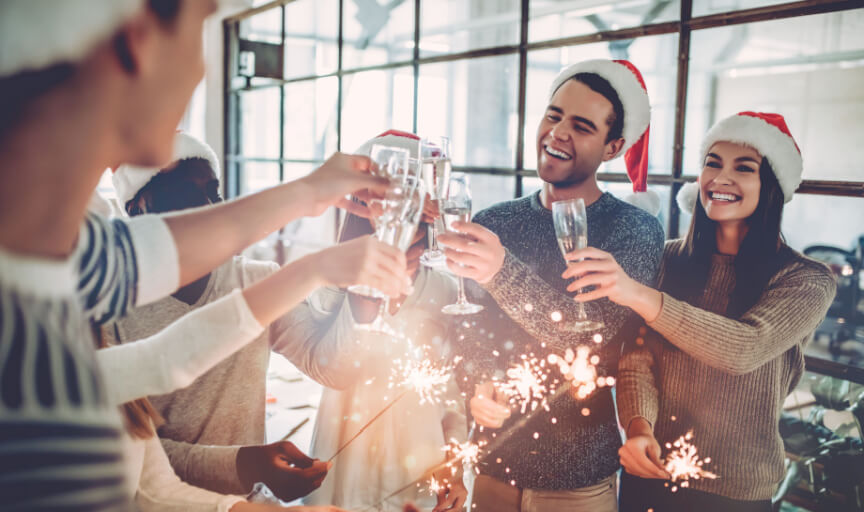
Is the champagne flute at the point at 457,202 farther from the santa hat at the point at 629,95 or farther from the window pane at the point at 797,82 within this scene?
the window pane at the point at 797,82

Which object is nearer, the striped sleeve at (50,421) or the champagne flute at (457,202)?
the striped sleeve at (50,421)

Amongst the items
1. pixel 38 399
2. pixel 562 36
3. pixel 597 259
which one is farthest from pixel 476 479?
pixel 562 36

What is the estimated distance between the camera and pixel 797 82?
2209 millimetres

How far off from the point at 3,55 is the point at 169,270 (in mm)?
463

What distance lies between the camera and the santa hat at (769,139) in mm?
1538

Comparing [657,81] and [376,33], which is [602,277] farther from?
[376,33]

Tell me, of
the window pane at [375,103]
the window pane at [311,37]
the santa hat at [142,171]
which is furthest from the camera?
the window pane at [311,37]

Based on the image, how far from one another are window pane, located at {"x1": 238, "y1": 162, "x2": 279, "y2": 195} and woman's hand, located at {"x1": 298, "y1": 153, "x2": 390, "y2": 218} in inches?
160

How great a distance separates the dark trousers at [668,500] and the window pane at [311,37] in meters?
3.57

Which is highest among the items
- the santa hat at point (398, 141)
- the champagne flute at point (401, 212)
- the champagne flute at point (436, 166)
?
the santa hat at point (398, 141)

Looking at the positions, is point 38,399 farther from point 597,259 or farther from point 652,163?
point 652,163

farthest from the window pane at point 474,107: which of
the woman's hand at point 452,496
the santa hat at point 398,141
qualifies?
the woman's hand at point 452,496

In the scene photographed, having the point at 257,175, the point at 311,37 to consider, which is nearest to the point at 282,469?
the point at 311,37

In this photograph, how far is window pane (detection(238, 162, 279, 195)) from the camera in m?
5.17
